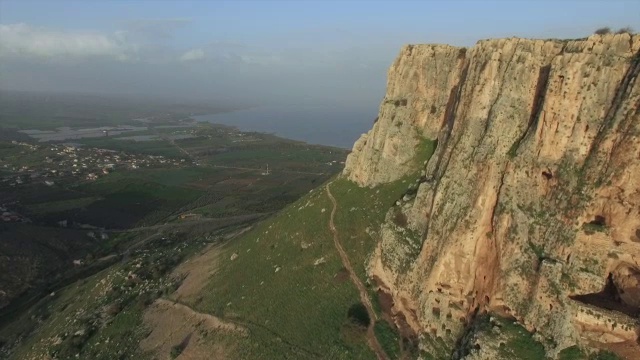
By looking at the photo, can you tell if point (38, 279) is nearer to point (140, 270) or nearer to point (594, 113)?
point (140, 270)

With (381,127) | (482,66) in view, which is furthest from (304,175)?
(482,66)

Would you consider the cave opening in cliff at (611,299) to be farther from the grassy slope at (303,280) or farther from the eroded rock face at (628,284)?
the grassy slope at (303,280)

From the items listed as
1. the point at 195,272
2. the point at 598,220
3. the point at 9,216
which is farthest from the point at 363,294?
the point at 9,216

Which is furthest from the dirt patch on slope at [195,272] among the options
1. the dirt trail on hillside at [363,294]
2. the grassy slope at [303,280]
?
the dirt trail on hillside at [363,294]

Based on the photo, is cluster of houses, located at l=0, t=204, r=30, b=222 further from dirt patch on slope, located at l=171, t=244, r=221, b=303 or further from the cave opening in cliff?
the cave opening in cliff

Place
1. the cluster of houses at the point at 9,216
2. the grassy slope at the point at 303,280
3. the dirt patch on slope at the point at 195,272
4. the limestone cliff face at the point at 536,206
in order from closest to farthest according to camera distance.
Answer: the limestone cliff face at the point at 536,206
the grassy slope at the point at 303,280
the dirt patch on slope at the point at 195,272
the cluster of houses at the point at 9,216
